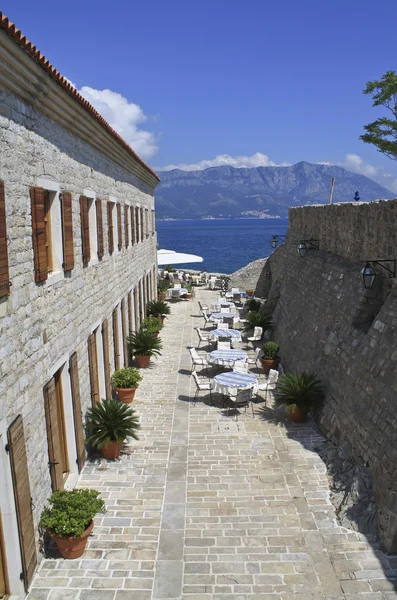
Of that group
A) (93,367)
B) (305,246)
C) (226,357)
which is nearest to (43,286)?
(93,367)

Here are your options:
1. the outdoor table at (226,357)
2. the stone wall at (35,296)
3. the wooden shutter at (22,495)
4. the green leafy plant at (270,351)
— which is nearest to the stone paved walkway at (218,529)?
the wooden shutter at (22,495)

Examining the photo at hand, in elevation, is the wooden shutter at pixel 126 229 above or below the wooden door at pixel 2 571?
above

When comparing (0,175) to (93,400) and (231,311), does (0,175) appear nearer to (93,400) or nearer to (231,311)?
(93,400)

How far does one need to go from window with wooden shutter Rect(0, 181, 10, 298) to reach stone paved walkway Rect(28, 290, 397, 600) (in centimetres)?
404

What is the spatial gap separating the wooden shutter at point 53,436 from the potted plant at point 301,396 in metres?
5.75

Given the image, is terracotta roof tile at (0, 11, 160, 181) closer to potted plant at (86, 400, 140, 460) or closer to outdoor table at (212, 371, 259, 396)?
potted plant at (86, 400, 140, 460)

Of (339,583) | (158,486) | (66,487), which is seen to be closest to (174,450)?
(158,486)

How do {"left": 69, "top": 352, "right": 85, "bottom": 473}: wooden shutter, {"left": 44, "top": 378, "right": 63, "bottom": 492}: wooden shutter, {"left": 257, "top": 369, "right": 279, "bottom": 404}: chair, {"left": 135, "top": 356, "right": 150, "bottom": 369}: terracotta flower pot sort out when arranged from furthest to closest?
{"left": 135, "top": 356, "right": 150, "bottom": 369}: terracotta flower pot → {"left": 257, "top": 369, "right": 279, "bottom": 404}: chair → {"left": 69, "top": 352, "right": 85, "bottom": 473}: wooden shutter → {"left": 44, "top": 378, "right": 63, "bottom": 492}: wooden shutter

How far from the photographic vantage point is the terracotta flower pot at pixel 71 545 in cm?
680

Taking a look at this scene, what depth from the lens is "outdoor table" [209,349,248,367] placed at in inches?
570

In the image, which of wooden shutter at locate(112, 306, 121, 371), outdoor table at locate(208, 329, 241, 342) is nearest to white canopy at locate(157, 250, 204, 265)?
outdoor table at locate(208, 329, 241, 342)

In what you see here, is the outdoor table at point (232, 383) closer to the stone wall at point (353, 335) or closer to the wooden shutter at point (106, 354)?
the stone wall at point (353, 335)

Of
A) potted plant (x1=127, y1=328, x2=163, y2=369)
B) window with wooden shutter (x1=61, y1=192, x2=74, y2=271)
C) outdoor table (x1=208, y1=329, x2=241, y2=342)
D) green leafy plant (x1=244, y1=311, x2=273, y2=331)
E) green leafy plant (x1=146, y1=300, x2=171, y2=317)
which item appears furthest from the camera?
green leafy plant (x1=146, y1=300, x2=171, y2=317)

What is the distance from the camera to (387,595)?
247 inches
